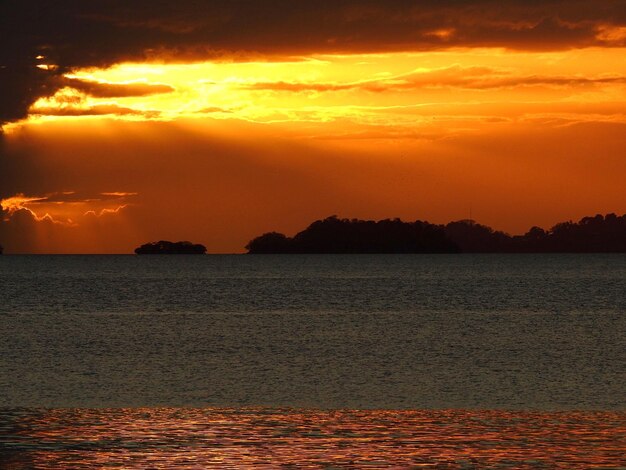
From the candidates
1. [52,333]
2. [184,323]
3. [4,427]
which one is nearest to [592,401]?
[4,427]

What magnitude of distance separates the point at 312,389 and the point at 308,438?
53.7ft

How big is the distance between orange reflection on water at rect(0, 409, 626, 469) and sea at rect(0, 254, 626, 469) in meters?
0.07

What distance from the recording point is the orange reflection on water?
27.2 meters

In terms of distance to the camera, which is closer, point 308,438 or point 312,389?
point 308,438

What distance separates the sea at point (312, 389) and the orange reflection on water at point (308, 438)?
0.07 m

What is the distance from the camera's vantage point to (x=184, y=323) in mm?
98062

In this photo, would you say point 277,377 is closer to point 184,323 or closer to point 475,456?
point 475,456

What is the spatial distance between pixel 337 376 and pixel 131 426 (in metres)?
21.3

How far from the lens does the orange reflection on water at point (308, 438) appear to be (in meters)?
27.2

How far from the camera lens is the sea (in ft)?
93.6

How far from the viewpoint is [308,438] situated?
3088 centimetres

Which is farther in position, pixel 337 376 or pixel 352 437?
pixel 337 376

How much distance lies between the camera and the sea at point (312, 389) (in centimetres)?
2852

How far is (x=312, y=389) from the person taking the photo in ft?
155
